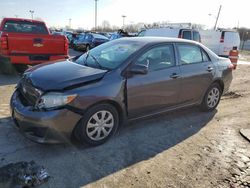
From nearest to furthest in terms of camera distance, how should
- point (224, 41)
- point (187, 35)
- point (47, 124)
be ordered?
point (47, 124) < point (187, 35) < point (224, 41)

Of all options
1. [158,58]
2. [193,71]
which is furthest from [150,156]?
[193,71]

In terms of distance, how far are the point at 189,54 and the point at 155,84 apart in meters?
1.24

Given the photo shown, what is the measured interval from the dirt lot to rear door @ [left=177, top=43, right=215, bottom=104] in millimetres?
593

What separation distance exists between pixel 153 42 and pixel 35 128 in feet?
8.06

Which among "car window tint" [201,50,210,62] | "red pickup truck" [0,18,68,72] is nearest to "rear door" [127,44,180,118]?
"car window tint" [201,50,210,62]

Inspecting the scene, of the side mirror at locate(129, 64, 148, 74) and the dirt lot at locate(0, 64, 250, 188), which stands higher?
the side mirror at locate(129, 64, 148, 74)

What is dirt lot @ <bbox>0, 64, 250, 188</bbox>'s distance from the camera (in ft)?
11.1

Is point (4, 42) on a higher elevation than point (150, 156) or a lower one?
→ higher

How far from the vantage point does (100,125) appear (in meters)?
4.08

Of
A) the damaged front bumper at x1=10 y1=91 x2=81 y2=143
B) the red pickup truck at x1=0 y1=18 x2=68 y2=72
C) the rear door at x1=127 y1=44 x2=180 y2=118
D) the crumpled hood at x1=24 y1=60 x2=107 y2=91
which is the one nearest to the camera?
the damaged front bumper at x1=10 y1=91 x2=81 y2=143

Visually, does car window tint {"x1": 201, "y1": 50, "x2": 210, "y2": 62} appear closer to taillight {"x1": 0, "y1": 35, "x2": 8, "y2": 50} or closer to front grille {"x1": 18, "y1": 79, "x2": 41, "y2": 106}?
front grille {"x1": 18, "y1": 79, "x2": 41, "y2": 106}

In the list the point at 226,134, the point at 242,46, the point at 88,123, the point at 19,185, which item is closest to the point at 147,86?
the point at 88,123

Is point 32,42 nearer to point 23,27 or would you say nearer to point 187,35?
point 23,27

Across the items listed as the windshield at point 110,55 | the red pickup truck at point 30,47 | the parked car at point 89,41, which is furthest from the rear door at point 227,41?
the windshield at point 110,55
